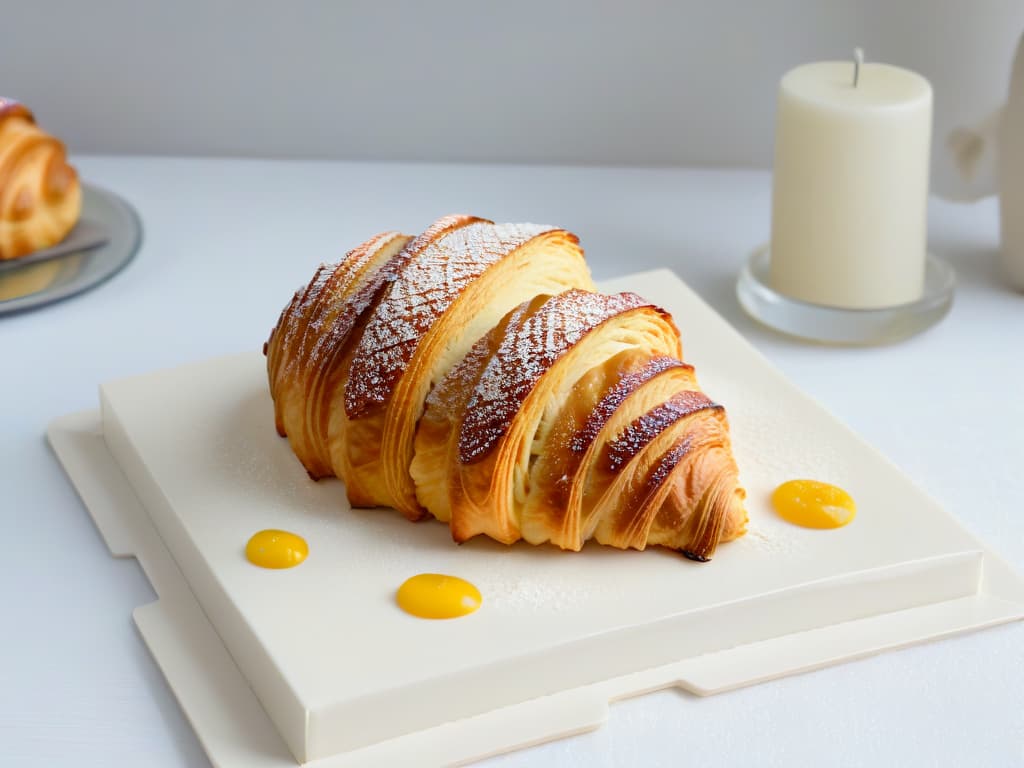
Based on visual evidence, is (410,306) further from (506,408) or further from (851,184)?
Result: (851,184)

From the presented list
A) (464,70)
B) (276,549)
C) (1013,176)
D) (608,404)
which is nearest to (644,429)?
(608,404)

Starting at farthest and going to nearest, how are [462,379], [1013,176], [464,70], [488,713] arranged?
[464,70]
[1013,176]
[462,379]
[488,713]

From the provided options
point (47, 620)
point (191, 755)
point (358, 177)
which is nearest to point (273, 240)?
point (358, 177)

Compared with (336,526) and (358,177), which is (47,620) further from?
(358,177)

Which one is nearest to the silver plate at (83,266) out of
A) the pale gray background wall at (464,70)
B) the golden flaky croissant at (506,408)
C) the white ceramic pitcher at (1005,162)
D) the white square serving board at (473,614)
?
the pale gray background wall at (464,70)

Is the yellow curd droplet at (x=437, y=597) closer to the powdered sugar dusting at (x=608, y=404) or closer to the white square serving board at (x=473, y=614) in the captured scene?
the white square serving board at (x=473, y=614)

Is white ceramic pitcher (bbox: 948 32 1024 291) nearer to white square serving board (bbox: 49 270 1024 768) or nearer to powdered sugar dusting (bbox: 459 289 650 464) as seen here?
white square serving board (bbox: 49 270 1024 768)

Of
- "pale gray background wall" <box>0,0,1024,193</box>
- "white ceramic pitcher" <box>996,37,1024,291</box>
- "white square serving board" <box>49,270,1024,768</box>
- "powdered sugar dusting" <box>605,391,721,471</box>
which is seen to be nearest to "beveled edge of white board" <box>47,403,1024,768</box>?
"white square serving board" <box>49,270,1024,768</box>

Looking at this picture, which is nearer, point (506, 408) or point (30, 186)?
point (506, 408)
